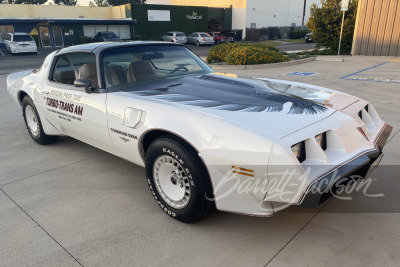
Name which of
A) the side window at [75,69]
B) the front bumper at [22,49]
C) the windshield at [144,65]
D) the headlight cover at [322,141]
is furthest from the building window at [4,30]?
the headlight cover at [322,141]

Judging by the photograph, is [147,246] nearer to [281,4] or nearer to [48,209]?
[48,209]

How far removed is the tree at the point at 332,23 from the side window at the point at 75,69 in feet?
55.7

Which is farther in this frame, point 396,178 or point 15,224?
point 396,178

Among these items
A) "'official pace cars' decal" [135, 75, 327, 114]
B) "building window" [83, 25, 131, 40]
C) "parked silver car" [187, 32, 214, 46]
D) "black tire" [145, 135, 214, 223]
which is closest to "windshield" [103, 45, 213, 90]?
"'official pace cars' decal" [135, 75, 327, 114]

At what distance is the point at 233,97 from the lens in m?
3.04

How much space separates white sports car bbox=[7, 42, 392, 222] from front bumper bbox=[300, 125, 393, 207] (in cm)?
1

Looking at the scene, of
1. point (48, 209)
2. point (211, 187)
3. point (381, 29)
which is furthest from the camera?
point (381, 29)

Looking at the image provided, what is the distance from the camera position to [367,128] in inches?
123

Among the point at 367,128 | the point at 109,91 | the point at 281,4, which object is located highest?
the point at 281,4

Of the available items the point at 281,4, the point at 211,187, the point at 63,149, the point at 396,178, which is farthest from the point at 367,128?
the point at 281,4

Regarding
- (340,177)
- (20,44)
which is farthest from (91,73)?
(20,44)

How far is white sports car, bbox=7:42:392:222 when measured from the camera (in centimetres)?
229

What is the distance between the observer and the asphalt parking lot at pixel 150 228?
2463 mm

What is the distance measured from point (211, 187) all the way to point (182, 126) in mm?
560
